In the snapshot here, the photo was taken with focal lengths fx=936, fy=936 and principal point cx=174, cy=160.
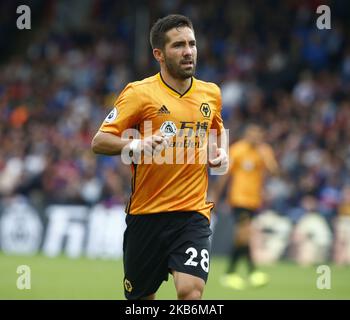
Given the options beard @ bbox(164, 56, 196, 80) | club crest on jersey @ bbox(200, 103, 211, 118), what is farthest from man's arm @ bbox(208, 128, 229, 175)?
beard @ bbox(164, 56, 196, 80)

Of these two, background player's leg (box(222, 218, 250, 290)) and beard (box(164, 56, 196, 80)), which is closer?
beard (box(164, 56, 196, 80))

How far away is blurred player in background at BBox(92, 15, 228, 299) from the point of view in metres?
7.50

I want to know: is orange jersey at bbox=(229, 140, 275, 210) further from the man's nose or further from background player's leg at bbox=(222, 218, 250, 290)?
the man's nose

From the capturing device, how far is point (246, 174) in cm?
1517

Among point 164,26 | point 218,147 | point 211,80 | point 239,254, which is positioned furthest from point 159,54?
point 211,80

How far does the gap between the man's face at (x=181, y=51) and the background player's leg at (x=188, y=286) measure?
5.34ft

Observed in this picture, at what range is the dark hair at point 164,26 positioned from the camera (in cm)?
763

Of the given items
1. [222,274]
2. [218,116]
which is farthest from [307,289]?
[218,116]

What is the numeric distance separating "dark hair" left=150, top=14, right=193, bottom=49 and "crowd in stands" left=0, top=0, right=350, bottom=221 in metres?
10.1

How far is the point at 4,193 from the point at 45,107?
3892 millimetres

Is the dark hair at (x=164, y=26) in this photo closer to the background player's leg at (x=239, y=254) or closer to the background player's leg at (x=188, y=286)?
the background player's leg at (x=188, y=286)

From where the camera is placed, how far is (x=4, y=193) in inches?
798

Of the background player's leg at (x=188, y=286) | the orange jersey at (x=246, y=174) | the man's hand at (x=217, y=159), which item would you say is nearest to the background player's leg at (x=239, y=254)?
the orange jersey at (x=246, y=174)

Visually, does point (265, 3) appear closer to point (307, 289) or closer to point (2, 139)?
point (2, 139)
